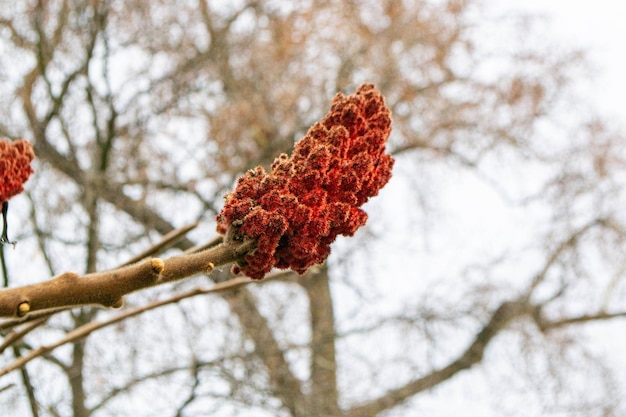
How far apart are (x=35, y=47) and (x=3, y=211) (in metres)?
5.09

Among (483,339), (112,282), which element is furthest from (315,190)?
(483,339)

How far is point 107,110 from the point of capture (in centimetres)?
638

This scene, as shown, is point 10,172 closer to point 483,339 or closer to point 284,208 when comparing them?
point 284,208

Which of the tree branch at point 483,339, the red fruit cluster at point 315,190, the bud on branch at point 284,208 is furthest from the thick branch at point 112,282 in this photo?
the tree branch at point 483,339

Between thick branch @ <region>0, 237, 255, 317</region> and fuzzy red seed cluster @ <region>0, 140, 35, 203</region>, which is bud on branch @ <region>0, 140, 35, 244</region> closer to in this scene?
fuzzy red seed cluster @ <region>0, 140, 35, 203</region>

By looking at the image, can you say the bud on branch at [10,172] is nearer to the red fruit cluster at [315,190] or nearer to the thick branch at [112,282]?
the thick branch at [112,282]

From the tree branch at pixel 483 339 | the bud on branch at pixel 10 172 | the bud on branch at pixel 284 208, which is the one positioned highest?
the tree branch at pixel 483 339

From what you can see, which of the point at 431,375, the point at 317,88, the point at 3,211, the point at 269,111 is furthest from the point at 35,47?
the point at 3,211

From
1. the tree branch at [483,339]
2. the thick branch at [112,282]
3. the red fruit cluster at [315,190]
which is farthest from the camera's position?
the tree branch at [483,339]

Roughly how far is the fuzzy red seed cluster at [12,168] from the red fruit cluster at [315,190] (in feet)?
1.18

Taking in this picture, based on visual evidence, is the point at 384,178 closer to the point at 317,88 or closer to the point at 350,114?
the point at 350,114

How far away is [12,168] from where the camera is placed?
4.32 feet

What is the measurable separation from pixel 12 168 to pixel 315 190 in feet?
1.76

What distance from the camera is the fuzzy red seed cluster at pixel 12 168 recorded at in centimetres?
130
